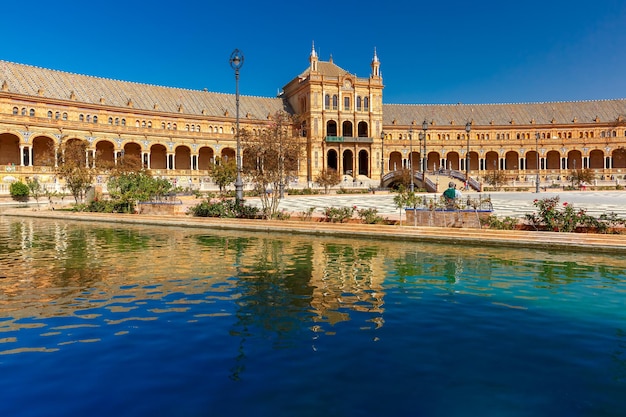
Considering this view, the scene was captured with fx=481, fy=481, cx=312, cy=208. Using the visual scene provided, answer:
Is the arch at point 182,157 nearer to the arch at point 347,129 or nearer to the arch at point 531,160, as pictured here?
the arch at point 347,129

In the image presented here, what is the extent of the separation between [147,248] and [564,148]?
86.0 metres

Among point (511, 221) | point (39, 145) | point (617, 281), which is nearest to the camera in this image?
point (617, 281)

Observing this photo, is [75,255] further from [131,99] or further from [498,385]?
[131,99]

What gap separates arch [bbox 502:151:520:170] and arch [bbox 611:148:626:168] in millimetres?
15858

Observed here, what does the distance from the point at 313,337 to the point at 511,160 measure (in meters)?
90.5

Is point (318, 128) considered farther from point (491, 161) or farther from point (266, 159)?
point (266, 159)

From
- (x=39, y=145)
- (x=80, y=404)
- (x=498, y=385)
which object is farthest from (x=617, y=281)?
(x=39, y=145)

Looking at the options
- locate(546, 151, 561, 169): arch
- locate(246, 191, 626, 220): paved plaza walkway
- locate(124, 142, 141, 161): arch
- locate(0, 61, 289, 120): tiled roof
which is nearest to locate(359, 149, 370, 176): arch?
locate(0, 61, 289, 120): tiled roof

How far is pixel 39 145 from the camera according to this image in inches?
2282

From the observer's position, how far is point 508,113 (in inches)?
3570

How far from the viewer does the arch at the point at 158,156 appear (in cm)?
7012

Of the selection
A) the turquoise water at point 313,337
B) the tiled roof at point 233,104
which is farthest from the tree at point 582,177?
the turquoise water at point 313,337

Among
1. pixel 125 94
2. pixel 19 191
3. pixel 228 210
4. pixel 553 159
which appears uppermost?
pixel 125 94

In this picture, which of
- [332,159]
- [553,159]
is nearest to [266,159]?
[332,159]
